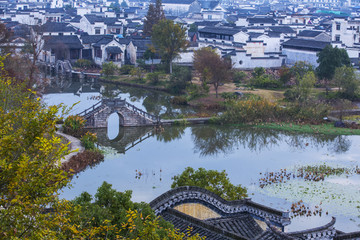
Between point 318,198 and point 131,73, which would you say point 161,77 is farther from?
point 318,198

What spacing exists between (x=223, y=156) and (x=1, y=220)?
A: 21.3 m

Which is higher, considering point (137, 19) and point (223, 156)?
point (137, 19)

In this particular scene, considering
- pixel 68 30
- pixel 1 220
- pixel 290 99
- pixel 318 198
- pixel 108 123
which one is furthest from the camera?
pixel 68 30

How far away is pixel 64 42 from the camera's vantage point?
58.3 m

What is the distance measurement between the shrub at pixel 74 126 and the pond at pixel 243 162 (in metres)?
1.35

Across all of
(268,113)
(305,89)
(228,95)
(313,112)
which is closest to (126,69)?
(228,95)

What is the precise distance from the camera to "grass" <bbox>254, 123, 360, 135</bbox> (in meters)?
33.1

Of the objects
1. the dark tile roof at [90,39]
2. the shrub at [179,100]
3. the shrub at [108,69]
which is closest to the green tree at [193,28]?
the dark tile roof at [90,39]

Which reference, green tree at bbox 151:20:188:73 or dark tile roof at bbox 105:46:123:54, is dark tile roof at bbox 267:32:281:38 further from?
dark tile roof at bbox 105:46:123:54

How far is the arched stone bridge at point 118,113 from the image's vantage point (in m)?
33.1

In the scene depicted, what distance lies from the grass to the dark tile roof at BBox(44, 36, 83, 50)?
29.5 meters

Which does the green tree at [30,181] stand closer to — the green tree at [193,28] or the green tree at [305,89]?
the green tree at [305,89]

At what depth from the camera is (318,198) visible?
22.2 meters

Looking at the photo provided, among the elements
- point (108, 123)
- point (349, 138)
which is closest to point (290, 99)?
point (349, 138)
